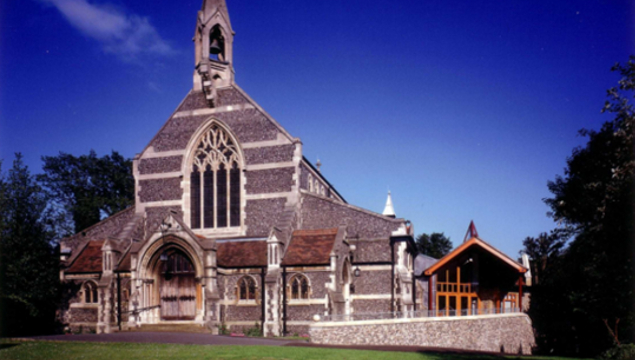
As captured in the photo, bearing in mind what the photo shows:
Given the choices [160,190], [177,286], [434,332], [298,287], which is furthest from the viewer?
[160,190]

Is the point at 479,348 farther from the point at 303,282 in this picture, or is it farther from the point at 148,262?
the point at 148,262

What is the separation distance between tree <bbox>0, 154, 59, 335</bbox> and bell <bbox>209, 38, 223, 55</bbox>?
37.5 feet

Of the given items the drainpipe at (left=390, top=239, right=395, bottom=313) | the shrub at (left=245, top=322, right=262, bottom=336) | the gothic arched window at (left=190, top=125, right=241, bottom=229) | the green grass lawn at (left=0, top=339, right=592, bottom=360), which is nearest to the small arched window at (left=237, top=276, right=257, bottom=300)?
the shrub at (left=245, top=322, right=262, bottom=336)

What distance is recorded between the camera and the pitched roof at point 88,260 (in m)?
29.4

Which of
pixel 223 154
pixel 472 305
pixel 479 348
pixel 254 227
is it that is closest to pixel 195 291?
Result: pixel 254 227

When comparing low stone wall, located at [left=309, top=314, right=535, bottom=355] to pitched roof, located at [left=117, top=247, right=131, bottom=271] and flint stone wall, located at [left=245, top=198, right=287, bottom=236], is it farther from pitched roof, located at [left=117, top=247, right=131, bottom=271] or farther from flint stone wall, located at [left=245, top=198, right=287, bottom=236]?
pitched roof, located at [left=117, top=247, right=131, bottom=271]

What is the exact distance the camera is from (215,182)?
30.8 meters

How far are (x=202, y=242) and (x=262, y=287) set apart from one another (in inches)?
133

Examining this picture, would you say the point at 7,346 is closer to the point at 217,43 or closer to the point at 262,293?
the point at 262,293

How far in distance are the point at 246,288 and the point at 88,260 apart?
896 centimetres

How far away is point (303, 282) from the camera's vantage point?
26688 mm

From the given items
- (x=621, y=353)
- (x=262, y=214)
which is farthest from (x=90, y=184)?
(x=621, y=353)

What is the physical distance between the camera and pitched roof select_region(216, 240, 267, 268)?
27.3 metres

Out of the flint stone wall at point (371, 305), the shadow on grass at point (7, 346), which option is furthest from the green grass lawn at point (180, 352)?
the flint stone wall at point (371, 305)
